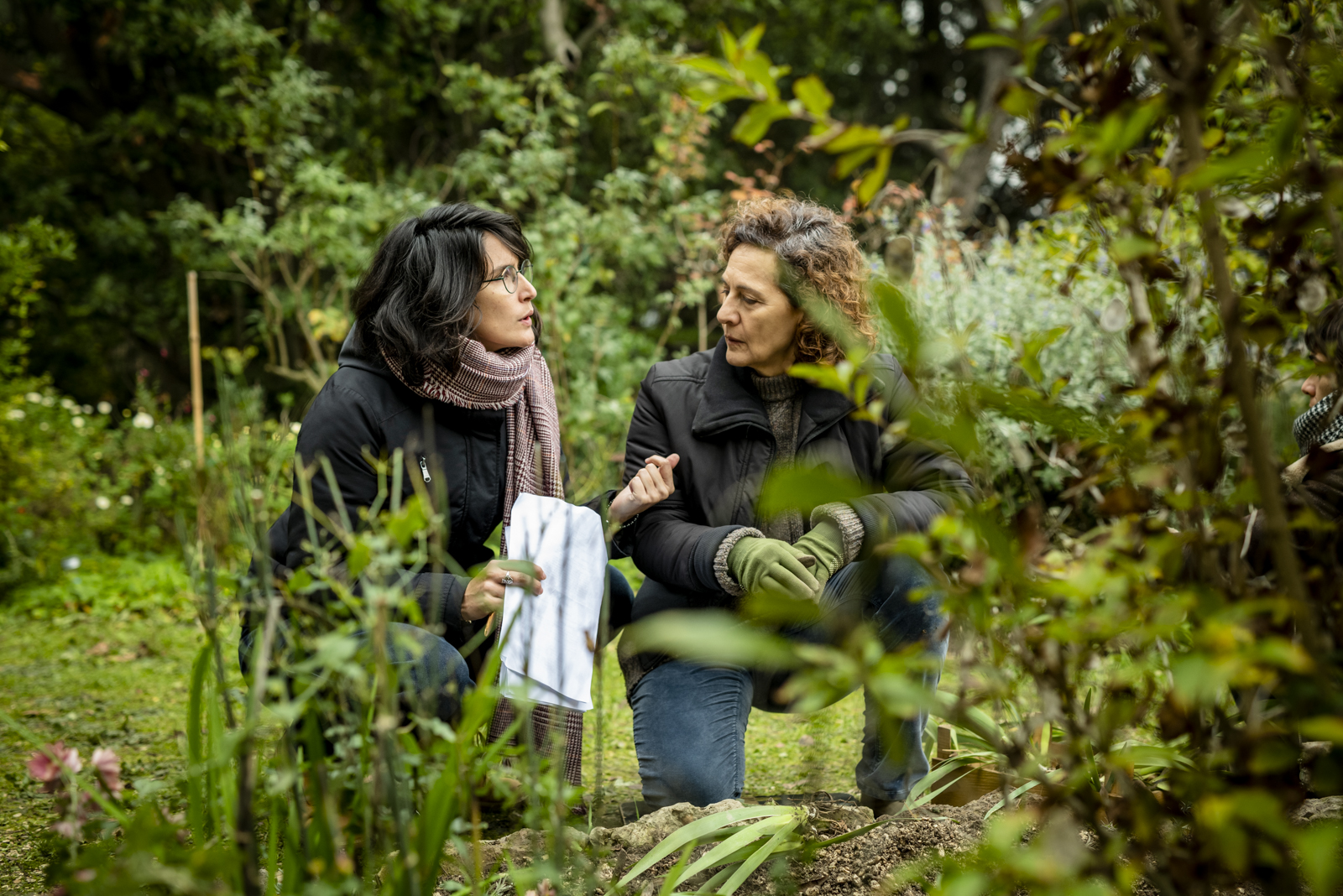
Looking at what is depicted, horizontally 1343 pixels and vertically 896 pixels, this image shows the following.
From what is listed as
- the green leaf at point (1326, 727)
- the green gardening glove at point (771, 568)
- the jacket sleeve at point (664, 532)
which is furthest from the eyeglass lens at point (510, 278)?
the green leaf at point (1326, 727)

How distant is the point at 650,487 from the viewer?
2305mm

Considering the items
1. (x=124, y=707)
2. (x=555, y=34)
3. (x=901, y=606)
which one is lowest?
(x=124, y=707)

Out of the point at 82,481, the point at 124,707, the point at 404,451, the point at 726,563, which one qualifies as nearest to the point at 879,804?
the point at 726,563

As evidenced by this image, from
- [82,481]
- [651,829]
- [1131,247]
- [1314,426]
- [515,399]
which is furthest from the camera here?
[82,481]

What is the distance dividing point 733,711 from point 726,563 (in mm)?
396

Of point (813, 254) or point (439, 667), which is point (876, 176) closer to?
point (439, 667)

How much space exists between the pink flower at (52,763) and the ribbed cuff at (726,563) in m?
1.33

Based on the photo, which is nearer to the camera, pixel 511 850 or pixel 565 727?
pixel 511 850

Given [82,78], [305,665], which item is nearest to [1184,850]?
→ [305,665]

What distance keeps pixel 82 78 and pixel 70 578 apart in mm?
5464

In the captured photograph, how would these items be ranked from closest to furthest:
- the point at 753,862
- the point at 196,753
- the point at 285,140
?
1. the point at 196,753
2. the point at 753,862
3. the point at 285,140

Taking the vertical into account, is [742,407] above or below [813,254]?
below

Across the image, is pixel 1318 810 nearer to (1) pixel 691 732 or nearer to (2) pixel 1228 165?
(1) pixel 691 732

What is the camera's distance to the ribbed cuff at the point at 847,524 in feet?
7.75
